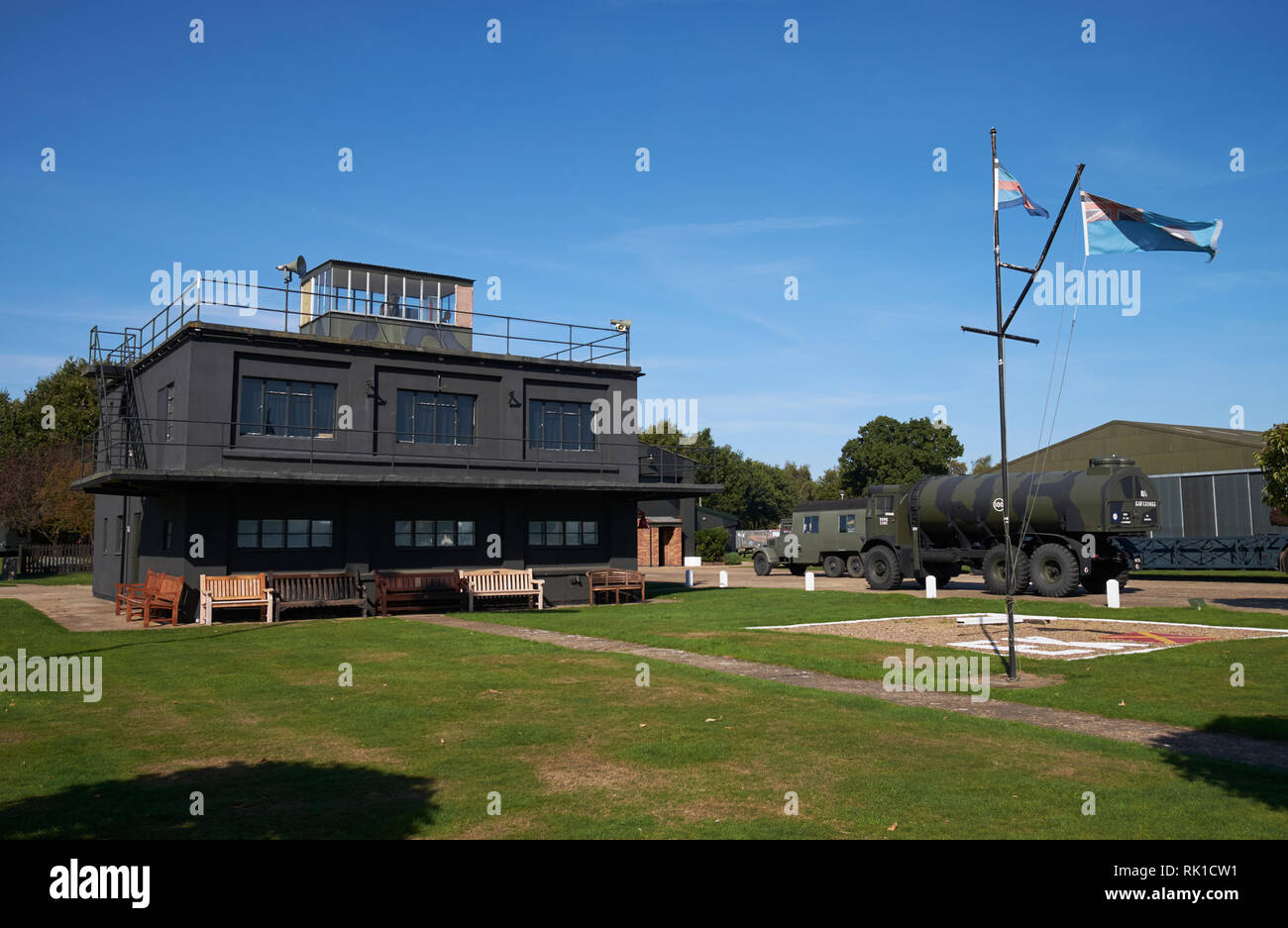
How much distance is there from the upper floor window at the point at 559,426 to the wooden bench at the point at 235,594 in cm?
921

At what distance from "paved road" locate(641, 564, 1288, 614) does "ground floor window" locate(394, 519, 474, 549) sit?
38.7ft

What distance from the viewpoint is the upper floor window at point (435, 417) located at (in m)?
26.6

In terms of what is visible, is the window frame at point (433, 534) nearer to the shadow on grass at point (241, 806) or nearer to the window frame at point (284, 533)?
the window frame at point (284, 533)

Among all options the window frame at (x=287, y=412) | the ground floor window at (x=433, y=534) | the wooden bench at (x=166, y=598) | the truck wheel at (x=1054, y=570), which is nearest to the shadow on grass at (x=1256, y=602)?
the truck wheel at (x=1054, y=570)

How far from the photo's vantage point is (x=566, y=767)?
7859 mm

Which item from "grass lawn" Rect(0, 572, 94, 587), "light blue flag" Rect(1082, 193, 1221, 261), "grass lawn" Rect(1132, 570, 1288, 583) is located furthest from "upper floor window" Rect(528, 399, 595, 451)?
"grass lawn" Rect(1132, 570, 1288, 583)

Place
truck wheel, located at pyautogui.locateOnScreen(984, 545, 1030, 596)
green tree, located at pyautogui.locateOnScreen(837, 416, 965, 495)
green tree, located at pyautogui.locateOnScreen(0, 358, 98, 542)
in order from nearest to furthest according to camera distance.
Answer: truck wheel, located at pyautogui.locateOnScreen(984, 545, 1030, 596), green tree, located at pyautogui.locateOnScreen(0, 358, 98, 542), green tree, located at pyautogui.locateOnScreen(837, 416, 965, 495)

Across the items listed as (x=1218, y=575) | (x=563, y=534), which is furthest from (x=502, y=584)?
(x=1218, y=575)

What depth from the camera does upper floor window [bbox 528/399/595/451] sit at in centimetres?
2880

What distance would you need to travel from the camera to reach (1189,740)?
895 centimetres

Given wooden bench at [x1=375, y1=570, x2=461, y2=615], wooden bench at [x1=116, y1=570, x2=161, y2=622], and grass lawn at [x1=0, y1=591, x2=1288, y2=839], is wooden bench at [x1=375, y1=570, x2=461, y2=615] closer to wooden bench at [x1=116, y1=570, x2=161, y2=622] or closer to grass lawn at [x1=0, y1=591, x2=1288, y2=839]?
wooden bench at [x1=116, y1=570, x2=161, y2=622]
